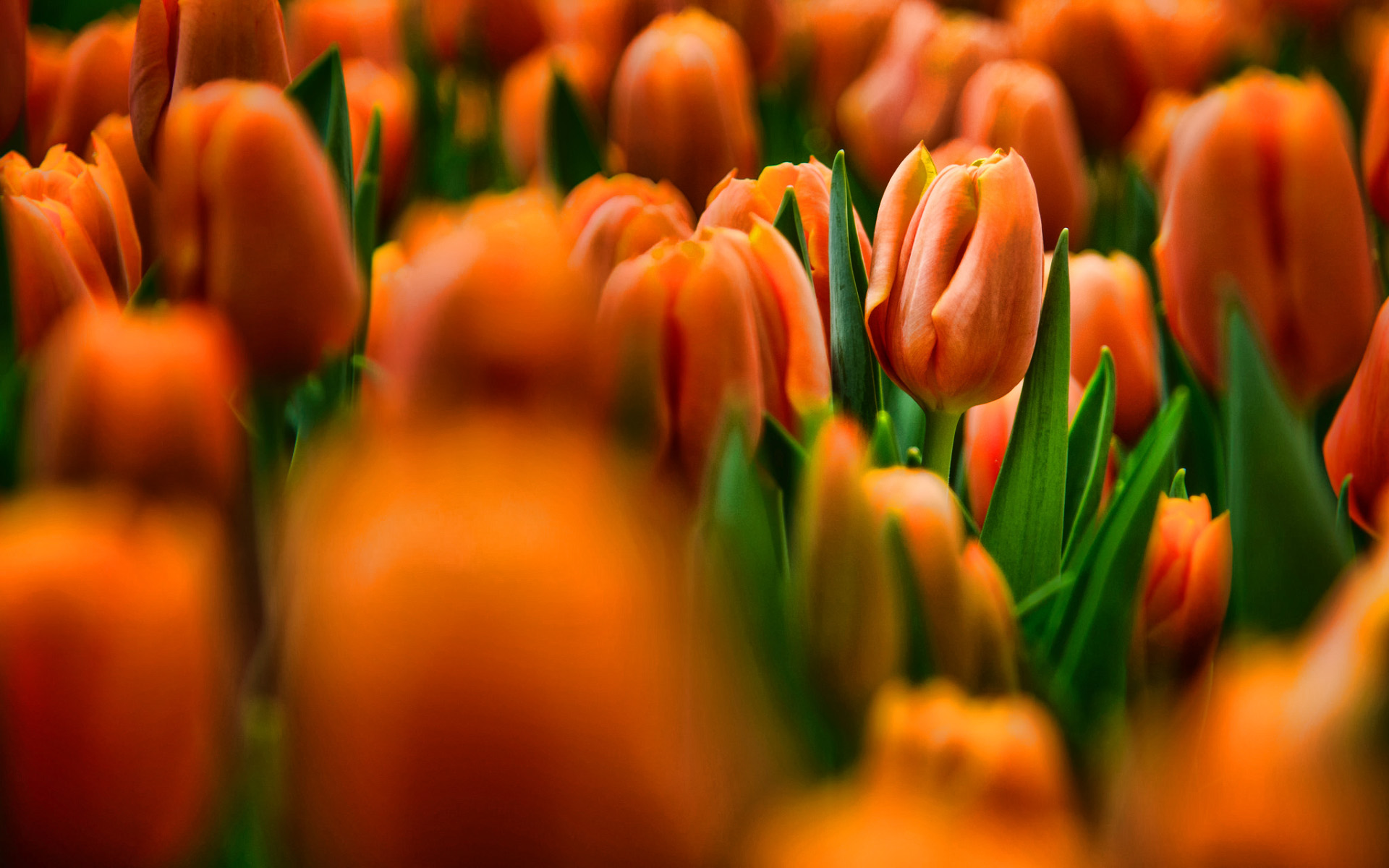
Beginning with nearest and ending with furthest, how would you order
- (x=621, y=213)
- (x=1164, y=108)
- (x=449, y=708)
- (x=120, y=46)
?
(x=449, y=708) < (x=621, y=213) < (x=120, y=46) < (x=1164, y=108)

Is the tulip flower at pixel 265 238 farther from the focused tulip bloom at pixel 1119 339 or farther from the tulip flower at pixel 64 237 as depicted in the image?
the focused tulip bloom at pixel 1119 339

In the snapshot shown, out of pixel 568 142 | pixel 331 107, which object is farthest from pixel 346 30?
pixel 331 107

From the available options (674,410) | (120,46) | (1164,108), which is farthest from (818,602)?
(1164,108)

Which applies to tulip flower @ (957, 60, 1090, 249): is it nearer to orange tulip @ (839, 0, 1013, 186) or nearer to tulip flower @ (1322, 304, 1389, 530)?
orange tulip @ (839, 0, 1013, 186)

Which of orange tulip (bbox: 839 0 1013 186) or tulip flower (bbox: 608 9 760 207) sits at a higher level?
tulip flower (bbox: 608 9 760 207)

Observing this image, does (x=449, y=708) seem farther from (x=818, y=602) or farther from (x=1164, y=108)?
(x=1164, y=108)

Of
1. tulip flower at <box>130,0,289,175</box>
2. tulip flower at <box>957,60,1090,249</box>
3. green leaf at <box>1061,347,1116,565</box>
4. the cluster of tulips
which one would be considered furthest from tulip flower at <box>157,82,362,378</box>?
tulip flower at <box>957,60,1090,249</box>
